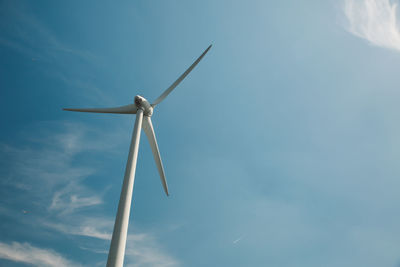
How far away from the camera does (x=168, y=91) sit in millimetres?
27344

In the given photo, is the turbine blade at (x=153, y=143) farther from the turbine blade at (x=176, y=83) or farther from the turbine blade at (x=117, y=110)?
the turbine blade at (x=176, y=83)

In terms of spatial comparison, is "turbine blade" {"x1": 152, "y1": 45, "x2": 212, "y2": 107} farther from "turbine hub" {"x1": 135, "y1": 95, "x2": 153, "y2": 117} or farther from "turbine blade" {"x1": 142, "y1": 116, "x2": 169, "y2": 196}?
"turbine blade" {"x1": 142, "y1": 116, "x2": 169, "y2": 196}

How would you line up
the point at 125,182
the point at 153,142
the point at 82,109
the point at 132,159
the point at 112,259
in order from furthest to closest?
the point at 82,109
the point at 153,142
the point at 132,159
the point at 125,182
the point at 112,259

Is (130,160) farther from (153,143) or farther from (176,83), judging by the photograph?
(176,83)

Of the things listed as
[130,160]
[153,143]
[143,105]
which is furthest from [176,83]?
[130,160]

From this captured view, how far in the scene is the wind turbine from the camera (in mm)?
14688

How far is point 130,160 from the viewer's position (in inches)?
743

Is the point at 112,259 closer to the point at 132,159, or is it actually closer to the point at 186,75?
the point at 132,159

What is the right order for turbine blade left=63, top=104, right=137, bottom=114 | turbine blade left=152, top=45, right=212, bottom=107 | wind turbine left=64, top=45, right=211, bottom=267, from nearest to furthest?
wind turbine left=64, top=45, right=211, bottom=267
turbine blade left=63, top=104, right=137, bottom=114
turbine blade left=152, top=45, right=212, bottom=107

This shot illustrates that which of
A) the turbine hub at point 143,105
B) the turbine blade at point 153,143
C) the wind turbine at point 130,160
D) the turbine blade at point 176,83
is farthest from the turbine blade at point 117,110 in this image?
the turbine blade at point 176,83

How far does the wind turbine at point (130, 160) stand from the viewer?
14.7 meters

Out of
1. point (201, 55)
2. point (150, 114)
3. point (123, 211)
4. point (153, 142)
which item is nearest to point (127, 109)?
point (150, 114)

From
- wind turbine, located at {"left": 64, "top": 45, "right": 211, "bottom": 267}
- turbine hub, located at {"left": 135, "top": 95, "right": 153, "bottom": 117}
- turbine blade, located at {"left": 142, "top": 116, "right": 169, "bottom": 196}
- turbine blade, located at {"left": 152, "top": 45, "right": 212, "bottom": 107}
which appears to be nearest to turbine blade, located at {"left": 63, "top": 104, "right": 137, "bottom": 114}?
wind turbine, located at {"left": 64, "top": 45, "right": 211, "bottom": 267}

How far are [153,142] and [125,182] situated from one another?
7.81 m
